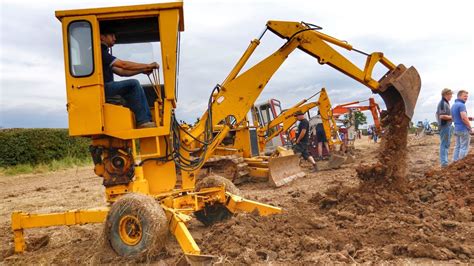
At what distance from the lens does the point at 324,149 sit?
17078 mm

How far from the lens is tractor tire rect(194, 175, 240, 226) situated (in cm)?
639

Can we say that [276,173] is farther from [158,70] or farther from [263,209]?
[158,70]

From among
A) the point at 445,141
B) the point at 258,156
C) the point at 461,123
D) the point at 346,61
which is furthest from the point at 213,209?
the point at 258,156

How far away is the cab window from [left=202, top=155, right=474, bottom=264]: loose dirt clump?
254 centimetres

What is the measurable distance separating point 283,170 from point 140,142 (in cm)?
659

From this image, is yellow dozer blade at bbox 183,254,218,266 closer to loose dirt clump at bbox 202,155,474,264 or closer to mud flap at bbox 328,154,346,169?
loose dirt clump at bbox 202,155,474,264

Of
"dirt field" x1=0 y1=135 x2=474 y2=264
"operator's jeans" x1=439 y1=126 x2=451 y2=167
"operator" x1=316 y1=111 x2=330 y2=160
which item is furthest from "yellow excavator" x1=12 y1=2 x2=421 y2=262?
"operator" x1=316 y1=111 x2=330 y2=160

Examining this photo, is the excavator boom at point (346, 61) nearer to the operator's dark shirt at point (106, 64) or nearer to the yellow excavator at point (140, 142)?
the yellow excavator at point (140, 142)

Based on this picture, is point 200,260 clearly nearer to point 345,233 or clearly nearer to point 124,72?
point 345,233

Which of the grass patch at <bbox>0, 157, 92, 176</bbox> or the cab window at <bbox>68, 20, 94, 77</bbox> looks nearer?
the cab window at <bbox>68, 20, 94, 77</bbox>

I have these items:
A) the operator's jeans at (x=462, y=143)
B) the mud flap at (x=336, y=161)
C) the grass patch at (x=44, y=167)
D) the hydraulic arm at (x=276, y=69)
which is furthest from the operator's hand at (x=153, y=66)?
the grass patch at (x=44, y=167)

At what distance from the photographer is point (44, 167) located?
70.3 feet

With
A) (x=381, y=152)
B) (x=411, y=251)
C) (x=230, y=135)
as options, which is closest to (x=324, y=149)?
(x=230, y=135)

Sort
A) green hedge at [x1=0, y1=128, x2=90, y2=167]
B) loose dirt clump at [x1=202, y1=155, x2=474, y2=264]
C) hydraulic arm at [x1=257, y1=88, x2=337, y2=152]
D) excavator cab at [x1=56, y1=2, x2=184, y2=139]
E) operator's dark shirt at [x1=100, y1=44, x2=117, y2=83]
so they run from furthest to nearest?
green hedge at [x1=0, y1=128, x2=90, y2=167], hydraulic arm at [x1=257, y1=88, x2=337, y2=152], operator's dark shirt at [x1=100, y1=44, x2=117, y2=83], excavator cab at [x1=56, y1=2, x2=184, y2=139], loose dirt clump at [x1=202, y1=155, x2=474, y2=264]
